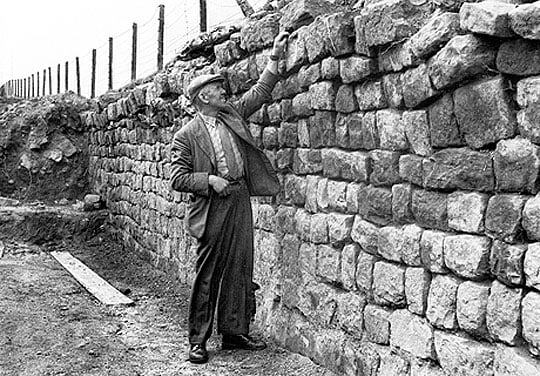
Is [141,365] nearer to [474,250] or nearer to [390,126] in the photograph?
[390,126]

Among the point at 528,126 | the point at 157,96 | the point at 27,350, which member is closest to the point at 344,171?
the point at 528,126

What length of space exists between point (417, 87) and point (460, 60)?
1.44 feet

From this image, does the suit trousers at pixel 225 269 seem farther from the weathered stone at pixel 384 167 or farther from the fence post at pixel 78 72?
the fence post at pixel 78 72

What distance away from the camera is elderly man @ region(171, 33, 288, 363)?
5082 millimetres

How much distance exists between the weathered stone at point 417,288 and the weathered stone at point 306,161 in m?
1.36

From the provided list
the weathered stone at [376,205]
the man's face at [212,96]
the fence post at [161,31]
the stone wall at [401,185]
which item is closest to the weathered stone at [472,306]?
the stone wall at [401,185]

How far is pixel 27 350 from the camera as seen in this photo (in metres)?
5.53

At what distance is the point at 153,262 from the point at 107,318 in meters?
2.39

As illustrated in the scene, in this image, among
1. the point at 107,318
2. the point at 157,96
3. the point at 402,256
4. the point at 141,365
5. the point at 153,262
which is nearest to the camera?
the point at 402,256

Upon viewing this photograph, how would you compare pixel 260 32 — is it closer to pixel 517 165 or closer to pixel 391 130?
pixel 391 130

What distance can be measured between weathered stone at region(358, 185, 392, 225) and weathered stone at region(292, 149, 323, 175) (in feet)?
2.33

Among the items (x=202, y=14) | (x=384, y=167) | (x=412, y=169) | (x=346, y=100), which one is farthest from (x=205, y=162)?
(x=202, y=14)

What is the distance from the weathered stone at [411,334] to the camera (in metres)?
3.44

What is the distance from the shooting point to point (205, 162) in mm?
5113
